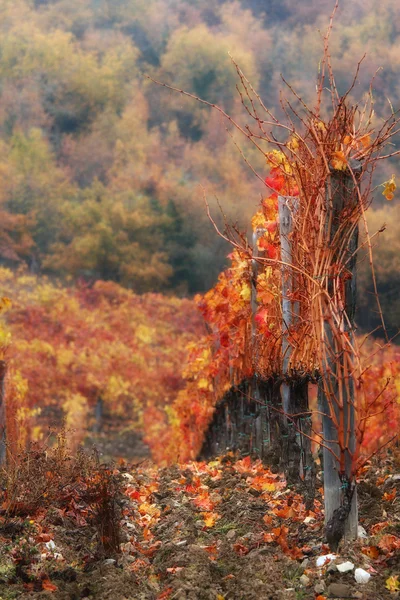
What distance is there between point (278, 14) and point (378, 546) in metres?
53.9

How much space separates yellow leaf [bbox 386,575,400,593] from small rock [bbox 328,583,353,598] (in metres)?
0.17

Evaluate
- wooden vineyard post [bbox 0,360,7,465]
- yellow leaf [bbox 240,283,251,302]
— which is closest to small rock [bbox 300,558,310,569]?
yellow leaf [bbox 240,283,251,302]

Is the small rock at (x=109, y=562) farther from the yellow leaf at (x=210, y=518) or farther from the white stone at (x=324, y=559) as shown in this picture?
the white stone at (x=324, y=559)

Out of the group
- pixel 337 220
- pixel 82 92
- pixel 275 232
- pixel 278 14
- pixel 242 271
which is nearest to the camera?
pixel 337 220

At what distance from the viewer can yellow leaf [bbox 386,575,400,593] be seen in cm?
328

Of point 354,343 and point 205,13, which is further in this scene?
point 205,13

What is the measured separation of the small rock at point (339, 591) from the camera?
10.7 ft

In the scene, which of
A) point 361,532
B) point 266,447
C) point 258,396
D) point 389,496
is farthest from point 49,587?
point 258,396

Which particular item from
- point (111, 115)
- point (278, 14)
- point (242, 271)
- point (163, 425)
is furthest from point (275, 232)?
point (278, 14)

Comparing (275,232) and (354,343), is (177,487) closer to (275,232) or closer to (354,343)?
(275,232)

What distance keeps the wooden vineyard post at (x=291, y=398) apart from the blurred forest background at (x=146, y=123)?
18688 mm

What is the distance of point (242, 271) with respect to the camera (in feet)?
22.4

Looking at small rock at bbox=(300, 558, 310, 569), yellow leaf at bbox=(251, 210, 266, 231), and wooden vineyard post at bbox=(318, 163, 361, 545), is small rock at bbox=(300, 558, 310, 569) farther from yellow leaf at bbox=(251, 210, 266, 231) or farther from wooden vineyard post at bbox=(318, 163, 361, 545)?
yellow leaf at bbox=(251, 210, 266, 231)

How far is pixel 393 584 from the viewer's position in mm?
3293
